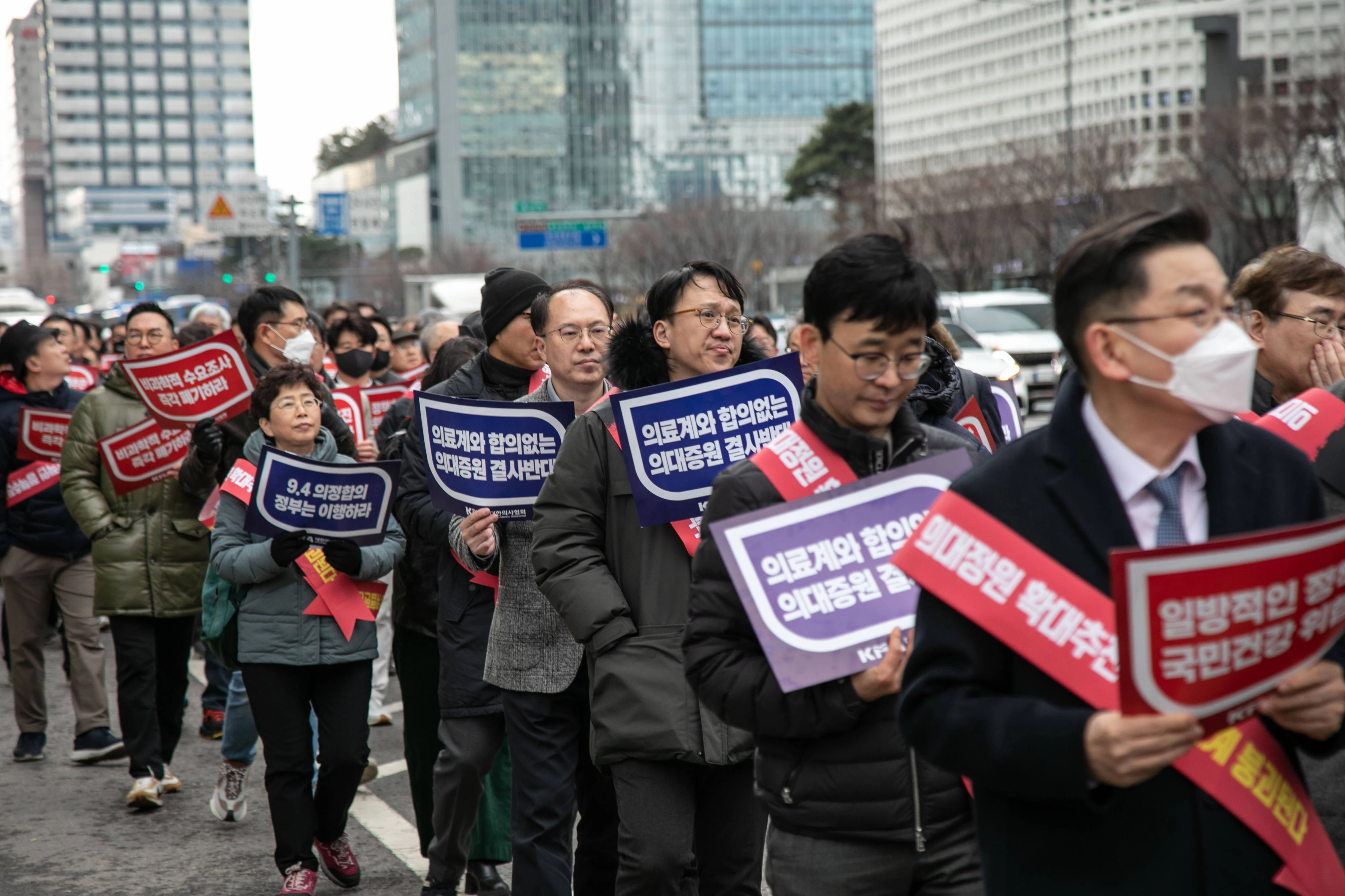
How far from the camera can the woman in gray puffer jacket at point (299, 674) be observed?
5.30m

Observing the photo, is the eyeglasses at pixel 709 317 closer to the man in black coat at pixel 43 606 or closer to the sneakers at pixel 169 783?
the sneakers at pixel 169 783

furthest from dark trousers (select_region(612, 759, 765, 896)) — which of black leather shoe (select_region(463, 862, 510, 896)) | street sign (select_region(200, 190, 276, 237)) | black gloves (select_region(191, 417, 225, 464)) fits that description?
street sign (select_region(200, 190, 276, 237))

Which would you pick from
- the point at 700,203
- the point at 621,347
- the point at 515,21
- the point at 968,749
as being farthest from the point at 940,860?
the point at 515,21

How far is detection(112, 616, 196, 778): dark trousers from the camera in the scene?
661 centimetres

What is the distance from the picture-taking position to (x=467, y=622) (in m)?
5.13

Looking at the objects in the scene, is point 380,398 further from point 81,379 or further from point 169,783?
point 81,379


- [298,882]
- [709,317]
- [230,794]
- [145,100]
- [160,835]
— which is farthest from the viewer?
[145,100]

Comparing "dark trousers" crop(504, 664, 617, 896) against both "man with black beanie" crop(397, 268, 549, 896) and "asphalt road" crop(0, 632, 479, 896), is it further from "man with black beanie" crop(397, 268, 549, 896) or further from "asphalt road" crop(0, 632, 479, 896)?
"asphalt road" crop(0, 632, 479, 896)

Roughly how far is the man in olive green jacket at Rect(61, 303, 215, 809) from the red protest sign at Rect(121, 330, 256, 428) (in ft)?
0.37

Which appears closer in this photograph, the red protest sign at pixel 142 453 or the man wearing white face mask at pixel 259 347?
the man wearing white face mask at pixel 259 347

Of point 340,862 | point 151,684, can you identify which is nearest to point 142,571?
point 151,684

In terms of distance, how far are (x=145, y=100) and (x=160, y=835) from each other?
578ft

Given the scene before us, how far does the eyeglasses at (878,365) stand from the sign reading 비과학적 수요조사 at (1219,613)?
3.05 ft

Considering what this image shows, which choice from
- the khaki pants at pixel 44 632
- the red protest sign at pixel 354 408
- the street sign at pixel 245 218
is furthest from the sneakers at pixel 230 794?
the street sign at pixel 245 218
